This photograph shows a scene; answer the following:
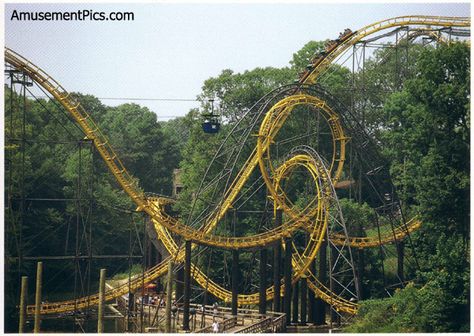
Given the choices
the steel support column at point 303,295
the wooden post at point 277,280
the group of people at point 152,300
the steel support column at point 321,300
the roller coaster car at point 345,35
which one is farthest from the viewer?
the roller coaster car at point 345,35

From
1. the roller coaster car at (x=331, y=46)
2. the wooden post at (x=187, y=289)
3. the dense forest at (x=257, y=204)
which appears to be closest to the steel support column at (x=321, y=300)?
the dense forest at (x=257, y=204)

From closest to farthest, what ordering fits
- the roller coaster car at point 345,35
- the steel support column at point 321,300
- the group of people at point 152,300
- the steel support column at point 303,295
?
the steel support column at point 303,295 → the steel support column at point 321,300 → the group of people at point 152,300 → the roller coaster car at point 345,35

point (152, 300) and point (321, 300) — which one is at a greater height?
point (321, 300)

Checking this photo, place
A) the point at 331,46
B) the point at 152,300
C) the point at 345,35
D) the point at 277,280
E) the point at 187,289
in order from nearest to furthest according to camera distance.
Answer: the point at 187,289 < the point at 277,280 < the point at 152,300 < the point at 345,35 < the point at 331,46

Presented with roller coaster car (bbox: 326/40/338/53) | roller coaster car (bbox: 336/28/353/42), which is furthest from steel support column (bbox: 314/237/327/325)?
roller coaster car (bbox: 336/28/353/42)

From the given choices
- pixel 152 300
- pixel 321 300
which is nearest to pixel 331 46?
pixel 321 300

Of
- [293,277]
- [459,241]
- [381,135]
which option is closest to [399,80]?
[381,135]

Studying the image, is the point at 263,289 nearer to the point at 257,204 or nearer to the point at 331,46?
the point at 257,204

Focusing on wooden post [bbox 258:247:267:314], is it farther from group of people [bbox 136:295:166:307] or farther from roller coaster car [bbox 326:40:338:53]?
roller coaster car [bbox 326:40:338:53]

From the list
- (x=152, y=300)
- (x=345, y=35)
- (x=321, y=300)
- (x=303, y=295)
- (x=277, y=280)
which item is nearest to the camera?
(x=277, y=280)

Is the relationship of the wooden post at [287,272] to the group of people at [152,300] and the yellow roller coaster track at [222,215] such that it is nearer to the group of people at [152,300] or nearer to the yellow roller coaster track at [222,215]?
the yellow roller coaster track at [222,215]

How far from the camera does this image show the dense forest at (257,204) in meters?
36.9

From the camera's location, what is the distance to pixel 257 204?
51594mm

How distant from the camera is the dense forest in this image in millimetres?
36875
